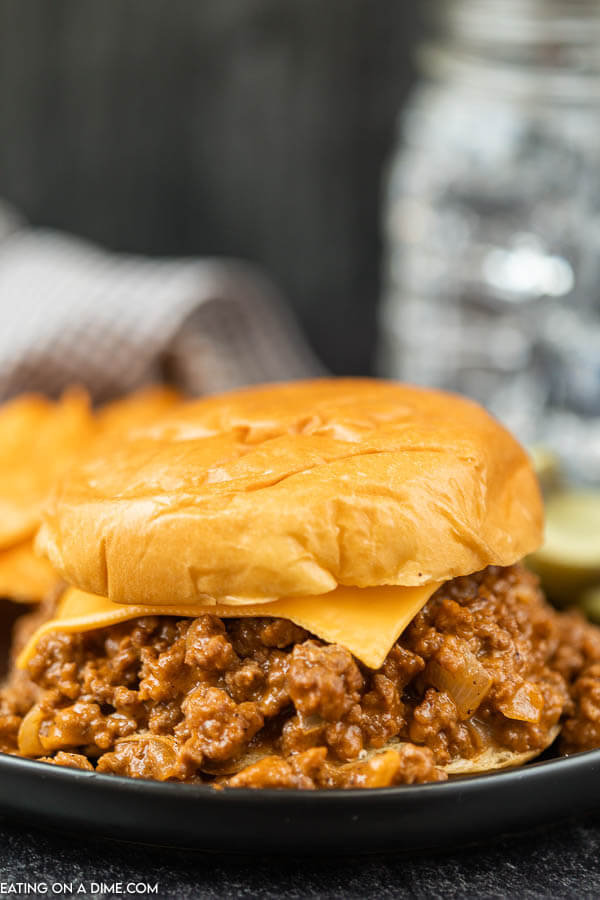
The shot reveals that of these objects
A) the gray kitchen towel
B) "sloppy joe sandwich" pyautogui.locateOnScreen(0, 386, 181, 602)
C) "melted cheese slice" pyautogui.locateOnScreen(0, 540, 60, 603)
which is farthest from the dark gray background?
"melted cheese slice" pyautogui.locateOnScreen(0, 540, 60, 603)

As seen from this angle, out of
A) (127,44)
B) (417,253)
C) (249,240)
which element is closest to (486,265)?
(417,253)

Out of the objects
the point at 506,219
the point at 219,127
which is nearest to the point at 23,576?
the point at 506,219

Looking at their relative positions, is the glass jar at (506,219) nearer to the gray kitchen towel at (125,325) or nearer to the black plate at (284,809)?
the gray kitchen towel at (125,325)

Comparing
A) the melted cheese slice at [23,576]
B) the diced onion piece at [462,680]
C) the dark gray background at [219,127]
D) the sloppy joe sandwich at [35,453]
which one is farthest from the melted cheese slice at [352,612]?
the dark gray background at [219,127]

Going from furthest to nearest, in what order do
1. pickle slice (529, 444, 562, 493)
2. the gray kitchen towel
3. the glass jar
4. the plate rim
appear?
the glass jar
the gray kitchen towel
pickle slice (529, 444, 562, 493)
the plate rim

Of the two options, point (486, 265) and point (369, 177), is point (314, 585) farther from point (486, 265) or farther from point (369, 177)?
point (369, 177)

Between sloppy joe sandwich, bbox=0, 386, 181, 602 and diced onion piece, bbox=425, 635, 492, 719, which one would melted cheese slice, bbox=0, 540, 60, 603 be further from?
diced onion piece, bbox=425, 635, 492, 719

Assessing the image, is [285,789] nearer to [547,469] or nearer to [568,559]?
[568,559]
